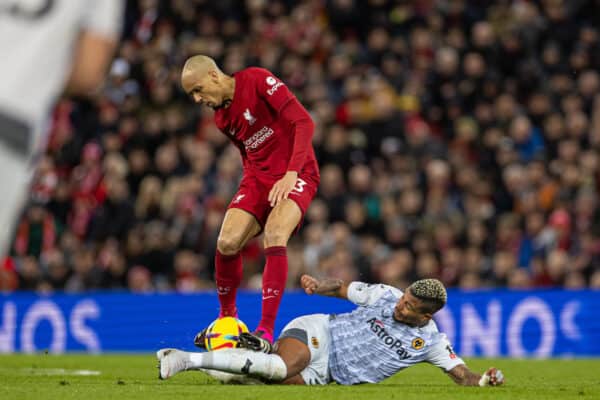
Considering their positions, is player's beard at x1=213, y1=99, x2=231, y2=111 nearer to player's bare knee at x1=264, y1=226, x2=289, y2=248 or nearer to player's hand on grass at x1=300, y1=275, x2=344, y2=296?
player's bare knee at x1=264, y1=226, x2=289, y2=248

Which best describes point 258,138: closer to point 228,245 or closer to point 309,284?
point 228,245

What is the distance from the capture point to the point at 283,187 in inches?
313

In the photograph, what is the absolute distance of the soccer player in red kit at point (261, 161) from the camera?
798cm

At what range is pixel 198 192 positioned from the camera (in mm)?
16000

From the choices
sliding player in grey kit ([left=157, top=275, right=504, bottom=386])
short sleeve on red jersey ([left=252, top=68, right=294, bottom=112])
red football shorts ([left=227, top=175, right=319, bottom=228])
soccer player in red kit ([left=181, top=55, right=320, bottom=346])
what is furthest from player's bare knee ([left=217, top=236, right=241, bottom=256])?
short sleeve on red jersey ([left=252, top=68, right=294, bottom=112])

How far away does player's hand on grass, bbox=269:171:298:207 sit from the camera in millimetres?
7949

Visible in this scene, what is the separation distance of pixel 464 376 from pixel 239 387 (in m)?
1.60

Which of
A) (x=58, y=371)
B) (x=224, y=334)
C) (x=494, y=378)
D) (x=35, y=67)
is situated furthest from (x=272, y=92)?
(x=35, y=67)

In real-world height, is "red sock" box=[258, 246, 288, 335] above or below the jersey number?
above

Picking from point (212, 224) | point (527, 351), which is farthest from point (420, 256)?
point (212, 224)

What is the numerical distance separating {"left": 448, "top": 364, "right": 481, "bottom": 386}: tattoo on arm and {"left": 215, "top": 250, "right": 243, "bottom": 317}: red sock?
1674 millimetres

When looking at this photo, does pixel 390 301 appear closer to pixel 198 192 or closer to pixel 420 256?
pixel 420 256

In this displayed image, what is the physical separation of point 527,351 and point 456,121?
4.42 meters

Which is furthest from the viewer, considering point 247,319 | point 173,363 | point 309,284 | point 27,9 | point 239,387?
point 247,319
